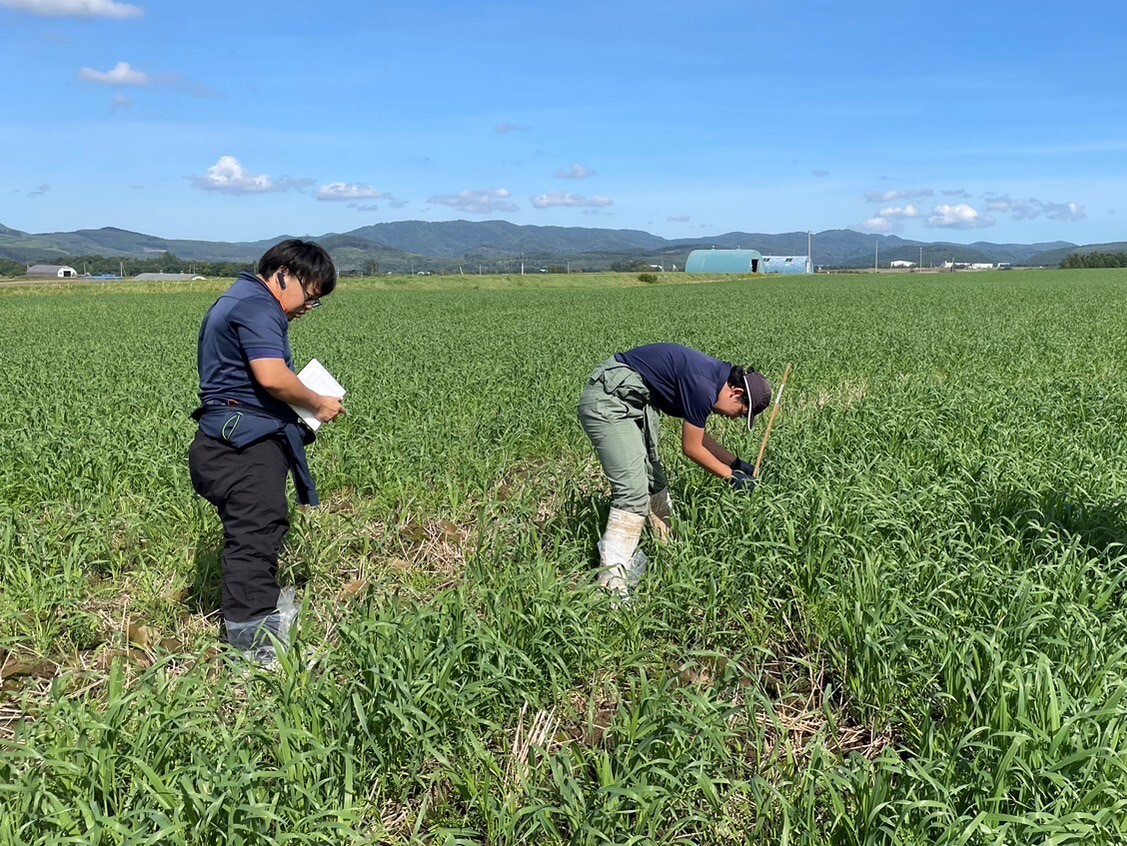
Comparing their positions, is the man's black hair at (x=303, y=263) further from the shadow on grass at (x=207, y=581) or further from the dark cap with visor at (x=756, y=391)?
the dark cap with visor at (x=756, y=391)

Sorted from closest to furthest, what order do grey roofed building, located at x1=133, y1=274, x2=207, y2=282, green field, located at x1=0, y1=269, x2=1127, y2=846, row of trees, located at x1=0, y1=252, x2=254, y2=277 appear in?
green field, located at x1=0, y1=269, x2=1127, y2=846 → grey roofed building, located at x1=133, y1=274, x2=207, y2=282 → row of trees, located at x1=0, y1=252, x2=254, y2=277

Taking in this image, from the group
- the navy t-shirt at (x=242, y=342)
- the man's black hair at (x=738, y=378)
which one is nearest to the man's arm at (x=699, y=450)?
the man's black hair at (x=738, y=378)

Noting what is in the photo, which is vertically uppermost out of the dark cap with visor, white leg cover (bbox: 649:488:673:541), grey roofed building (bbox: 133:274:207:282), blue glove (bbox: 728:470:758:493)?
grey roofed building (bbox: 133:274:207:282)

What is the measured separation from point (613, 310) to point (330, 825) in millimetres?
26044

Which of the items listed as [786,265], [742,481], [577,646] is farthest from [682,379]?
[786,265]

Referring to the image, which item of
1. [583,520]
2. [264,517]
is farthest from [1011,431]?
[264,517]

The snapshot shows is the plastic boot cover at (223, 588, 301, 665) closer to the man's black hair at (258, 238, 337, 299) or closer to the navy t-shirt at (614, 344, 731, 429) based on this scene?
A: the man's black hair at (258, 238, 337, 299)

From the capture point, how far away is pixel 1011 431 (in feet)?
21.0

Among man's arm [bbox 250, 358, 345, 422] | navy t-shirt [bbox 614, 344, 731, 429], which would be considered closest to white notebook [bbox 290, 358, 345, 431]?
man's arm [bbox 250, 358, 345, 422]

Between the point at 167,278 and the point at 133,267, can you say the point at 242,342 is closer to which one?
the point at 167,278

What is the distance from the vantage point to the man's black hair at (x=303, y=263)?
3.79 m

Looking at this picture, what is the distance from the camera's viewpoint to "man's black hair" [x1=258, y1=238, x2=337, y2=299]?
149 inches

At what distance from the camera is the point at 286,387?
3744 millimetres

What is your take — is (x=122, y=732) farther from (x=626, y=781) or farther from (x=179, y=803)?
(x=626, y=781)
